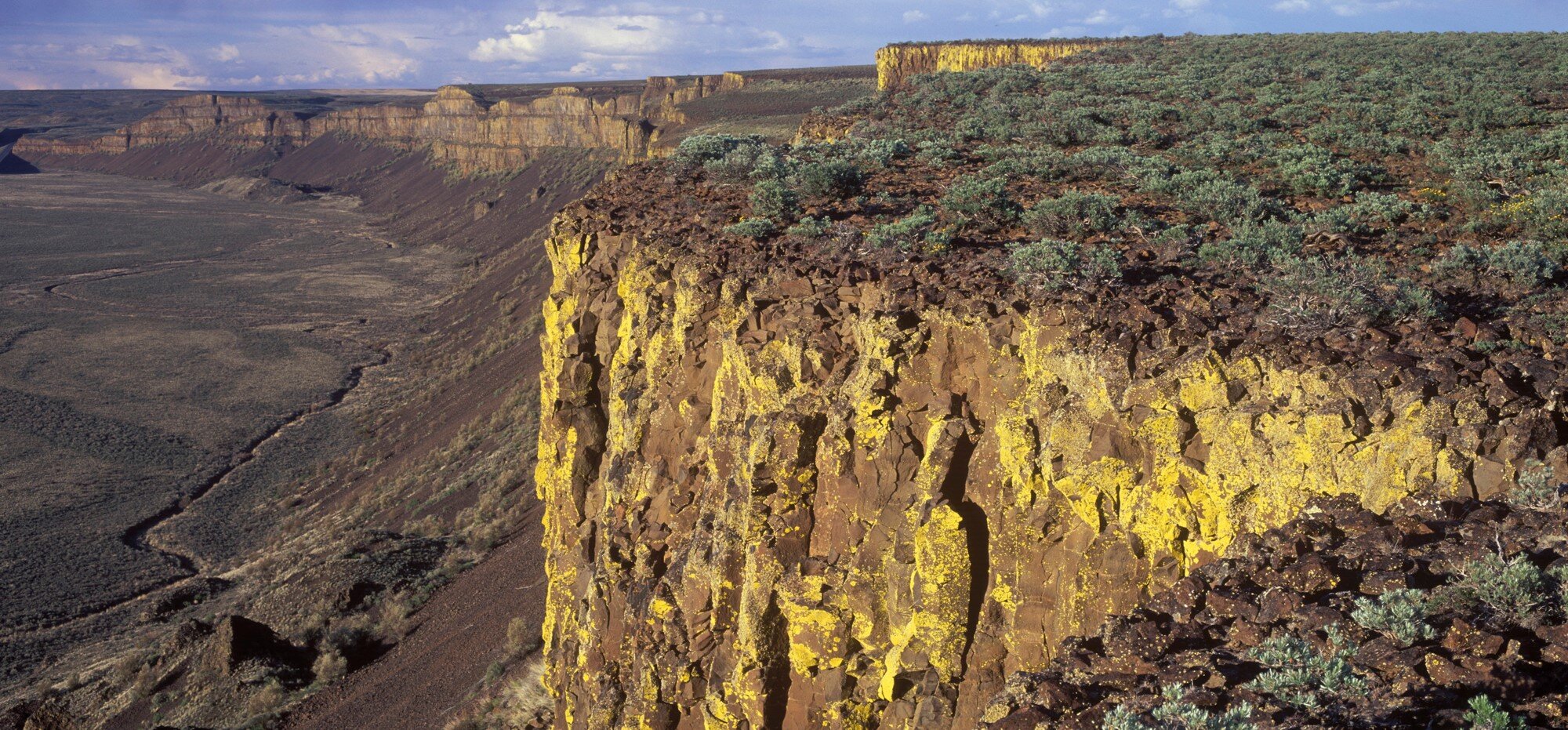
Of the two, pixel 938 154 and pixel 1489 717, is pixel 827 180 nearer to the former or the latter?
pixel 938 154

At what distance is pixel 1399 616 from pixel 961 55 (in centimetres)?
3986

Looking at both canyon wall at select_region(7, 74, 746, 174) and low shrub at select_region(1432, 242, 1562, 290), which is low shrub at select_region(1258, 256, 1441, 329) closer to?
low shrub at select_region(1432, 242, 1562, 290)

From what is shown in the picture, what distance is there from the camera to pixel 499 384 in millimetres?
30281

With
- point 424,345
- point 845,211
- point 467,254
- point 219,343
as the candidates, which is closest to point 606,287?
point 845,211

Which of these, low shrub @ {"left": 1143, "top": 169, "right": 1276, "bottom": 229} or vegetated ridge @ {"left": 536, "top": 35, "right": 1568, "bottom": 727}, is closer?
vegetated ridge @ {"left": 536, "top": 35, "right": 1568, "bottom": 727}

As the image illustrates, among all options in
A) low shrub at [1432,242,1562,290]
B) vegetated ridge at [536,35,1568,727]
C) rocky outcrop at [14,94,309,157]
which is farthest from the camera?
rocky outcrop at [14,94,309,157]

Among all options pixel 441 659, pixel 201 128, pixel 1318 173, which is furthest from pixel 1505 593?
pixel 201 128

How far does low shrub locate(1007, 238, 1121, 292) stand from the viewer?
6672mm

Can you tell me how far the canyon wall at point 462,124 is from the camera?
235ft

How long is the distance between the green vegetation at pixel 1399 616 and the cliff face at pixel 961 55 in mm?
38636

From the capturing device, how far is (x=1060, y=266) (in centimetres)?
679

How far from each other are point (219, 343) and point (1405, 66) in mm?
45957

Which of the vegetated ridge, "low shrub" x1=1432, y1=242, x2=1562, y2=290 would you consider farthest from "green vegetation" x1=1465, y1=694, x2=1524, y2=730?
"low shrub" x1=1432, y1=242, x2=1562, y2=290

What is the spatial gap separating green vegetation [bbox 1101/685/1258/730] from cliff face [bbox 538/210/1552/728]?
6.63 ft
